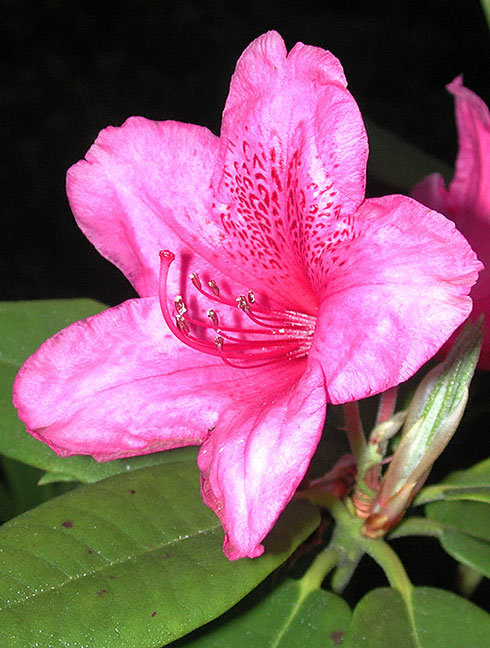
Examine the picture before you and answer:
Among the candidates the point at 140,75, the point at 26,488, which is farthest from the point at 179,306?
the point at 140,75

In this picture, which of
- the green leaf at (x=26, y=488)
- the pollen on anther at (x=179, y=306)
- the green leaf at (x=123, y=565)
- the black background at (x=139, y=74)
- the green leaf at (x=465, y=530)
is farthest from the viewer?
the black background at (x=139, y=74)

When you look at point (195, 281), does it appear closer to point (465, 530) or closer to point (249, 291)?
point (249, 291)

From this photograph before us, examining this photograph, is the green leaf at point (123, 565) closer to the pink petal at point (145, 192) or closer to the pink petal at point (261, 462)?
the pink petal at point (261, 462)

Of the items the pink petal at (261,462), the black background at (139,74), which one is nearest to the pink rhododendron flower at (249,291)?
the pink petal at (261,462)

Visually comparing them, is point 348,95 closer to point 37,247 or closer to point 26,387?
point 26,387

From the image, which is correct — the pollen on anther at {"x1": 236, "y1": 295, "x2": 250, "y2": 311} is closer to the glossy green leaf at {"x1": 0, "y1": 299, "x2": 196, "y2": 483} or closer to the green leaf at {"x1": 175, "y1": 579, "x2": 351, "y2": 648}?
the glossy green leaf at {"x1": 0, "y1": 299, "x2": 196, "y2": 483}

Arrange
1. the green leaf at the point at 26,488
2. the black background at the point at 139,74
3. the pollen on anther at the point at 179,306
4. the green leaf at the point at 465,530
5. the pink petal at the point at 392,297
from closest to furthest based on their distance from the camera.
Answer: the pink petal at the point at 392,297 < the pollen on anther at the point at 179,306 < the green leaf at the point at 465,530 < the green leaf at the point at 26,488 < the black background at the point at 139,74
